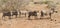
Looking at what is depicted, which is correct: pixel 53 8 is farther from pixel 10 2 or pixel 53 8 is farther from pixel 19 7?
pixel 10 2

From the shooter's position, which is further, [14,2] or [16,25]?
[14,2]

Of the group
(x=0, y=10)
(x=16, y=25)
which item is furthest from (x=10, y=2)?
(x=16, y=25)

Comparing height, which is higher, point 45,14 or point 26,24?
point 45,14

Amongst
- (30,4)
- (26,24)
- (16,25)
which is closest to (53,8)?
(30,4)

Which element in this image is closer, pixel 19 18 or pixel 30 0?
pixel 19 18

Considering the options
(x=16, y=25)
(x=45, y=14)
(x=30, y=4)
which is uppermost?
(x=30, y=4)

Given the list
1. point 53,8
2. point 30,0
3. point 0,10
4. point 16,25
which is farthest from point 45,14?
point 0,10

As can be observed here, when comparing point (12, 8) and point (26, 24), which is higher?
point (12, 8)

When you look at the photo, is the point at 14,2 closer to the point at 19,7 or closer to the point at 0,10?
the point at 19,7

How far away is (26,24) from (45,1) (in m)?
0.45

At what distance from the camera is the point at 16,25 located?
1.72 metres

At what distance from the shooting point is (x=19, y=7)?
1854mm

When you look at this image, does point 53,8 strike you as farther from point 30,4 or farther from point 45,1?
point 30,4

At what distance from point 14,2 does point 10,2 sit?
6 cm
